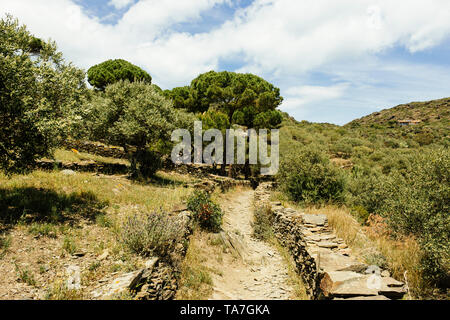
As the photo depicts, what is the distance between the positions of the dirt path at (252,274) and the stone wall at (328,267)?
Result: 77 centimetres

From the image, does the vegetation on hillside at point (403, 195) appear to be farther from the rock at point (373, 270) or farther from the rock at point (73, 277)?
the rock at point (73, 277)

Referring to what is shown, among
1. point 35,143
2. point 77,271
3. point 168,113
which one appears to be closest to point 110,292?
point 77,271

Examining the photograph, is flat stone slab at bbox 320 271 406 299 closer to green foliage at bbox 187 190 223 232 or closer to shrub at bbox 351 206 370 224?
green foliage at bbox 187 190 223 232

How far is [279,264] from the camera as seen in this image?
948cm

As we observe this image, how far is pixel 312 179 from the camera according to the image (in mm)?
13922

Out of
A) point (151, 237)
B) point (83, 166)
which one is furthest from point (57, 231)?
point (83, 166)

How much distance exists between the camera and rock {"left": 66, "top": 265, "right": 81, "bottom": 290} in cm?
463

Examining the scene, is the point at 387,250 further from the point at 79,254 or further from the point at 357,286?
the point at 79,254

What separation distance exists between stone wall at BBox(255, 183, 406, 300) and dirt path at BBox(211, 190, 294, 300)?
774 millimetres

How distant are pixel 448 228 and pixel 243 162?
2301 cm

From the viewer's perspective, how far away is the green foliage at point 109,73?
34.4 metres

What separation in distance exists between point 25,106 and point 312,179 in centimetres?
1385

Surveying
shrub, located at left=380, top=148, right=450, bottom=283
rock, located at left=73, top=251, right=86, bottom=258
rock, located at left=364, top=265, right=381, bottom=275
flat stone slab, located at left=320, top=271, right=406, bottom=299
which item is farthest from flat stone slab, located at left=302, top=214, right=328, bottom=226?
rock, located at left=73, top=251, right=86, bottom=258
